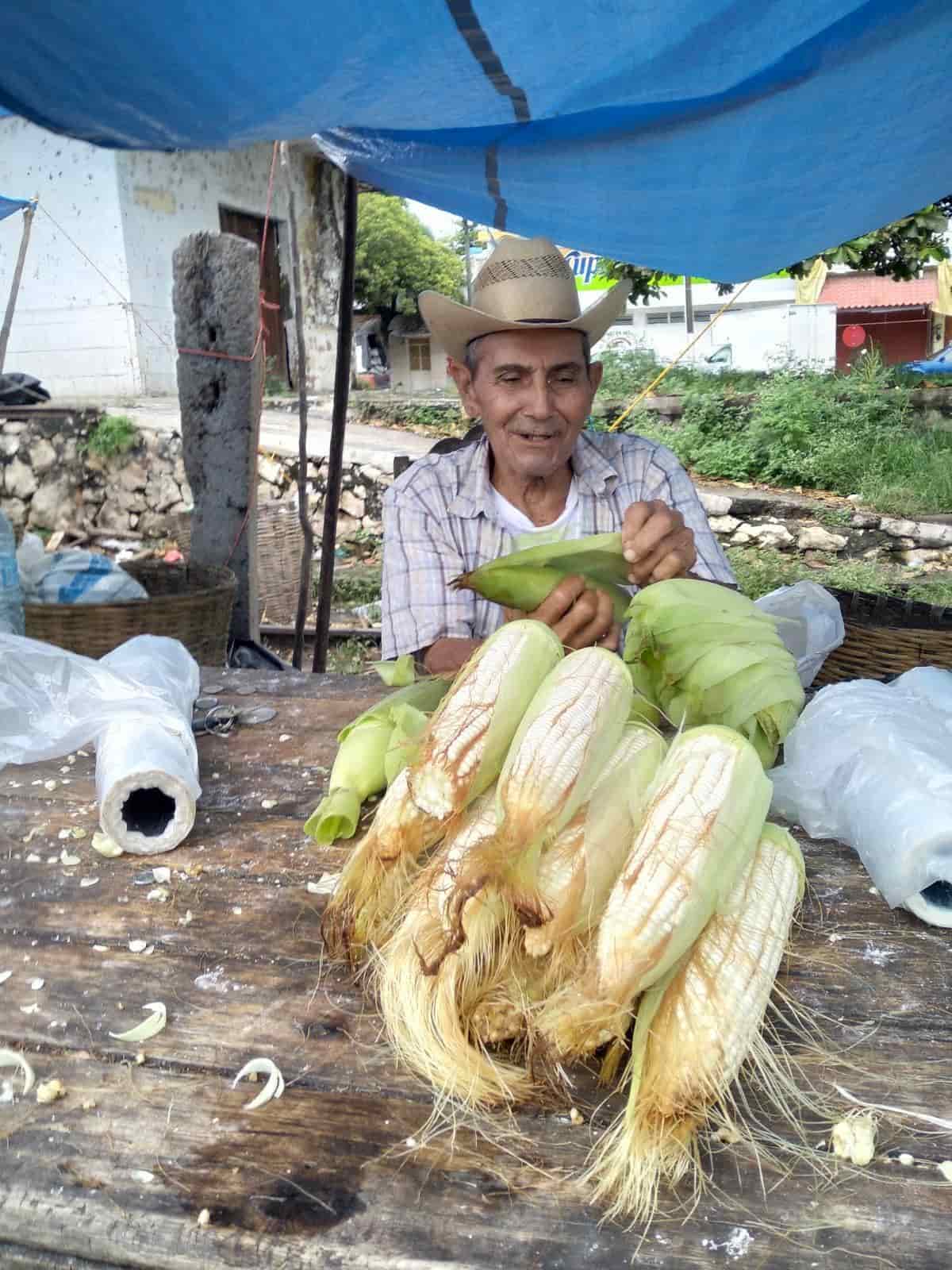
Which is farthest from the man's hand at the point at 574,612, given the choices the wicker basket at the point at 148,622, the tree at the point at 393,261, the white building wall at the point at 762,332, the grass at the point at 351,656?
the white building wall at the point at 762,332

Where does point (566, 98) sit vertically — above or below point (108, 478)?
above

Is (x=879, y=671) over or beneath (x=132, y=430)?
beneath

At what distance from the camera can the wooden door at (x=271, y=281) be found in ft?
38.1

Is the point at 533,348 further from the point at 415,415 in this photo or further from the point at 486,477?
the point at 415,415

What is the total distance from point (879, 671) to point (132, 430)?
789cm

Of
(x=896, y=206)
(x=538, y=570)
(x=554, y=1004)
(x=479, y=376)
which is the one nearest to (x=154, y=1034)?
(x=554, y=1004)

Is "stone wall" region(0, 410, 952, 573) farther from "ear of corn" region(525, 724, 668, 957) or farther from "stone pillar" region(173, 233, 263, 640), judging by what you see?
"ear of corn" region(525, 724, 668, 957)

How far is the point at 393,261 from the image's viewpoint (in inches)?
800

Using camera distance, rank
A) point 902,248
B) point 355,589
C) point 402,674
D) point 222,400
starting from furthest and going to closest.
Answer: point 355,589
point 902,248
point 222,400
point 402,674

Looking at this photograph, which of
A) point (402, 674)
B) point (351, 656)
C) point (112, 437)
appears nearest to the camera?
point (402, 674)

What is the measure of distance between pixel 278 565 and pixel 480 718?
6.13m

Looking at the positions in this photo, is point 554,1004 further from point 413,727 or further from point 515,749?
point 413,727

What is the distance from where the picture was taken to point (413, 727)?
4.80 feet

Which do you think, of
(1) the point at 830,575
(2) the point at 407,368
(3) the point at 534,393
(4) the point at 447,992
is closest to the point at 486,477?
(3) the point at 534,393
